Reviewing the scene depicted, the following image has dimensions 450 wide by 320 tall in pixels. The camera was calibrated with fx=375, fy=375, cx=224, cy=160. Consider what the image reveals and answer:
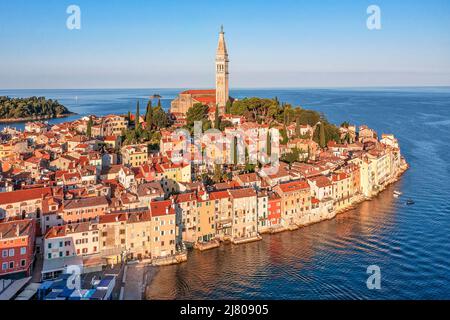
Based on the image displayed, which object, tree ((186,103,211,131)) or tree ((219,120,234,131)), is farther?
tree ((186,103,211,131))

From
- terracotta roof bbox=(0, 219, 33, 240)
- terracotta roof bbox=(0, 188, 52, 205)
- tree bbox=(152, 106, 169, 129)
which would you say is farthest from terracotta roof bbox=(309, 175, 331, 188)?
tree bbox=(152, 106, 169, 129)

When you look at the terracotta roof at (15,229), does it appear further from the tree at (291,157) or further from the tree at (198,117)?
the tree at (198,117)

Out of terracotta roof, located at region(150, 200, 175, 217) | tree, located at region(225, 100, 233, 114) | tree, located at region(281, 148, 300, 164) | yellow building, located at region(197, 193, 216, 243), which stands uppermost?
tree, located at region(225, 100, 233, 114)

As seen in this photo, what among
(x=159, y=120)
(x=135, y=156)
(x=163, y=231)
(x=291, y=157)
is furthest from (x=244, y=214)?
(x=159, y=120)

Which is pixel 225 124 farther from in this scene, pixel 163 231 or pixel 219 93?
pixel 163 231

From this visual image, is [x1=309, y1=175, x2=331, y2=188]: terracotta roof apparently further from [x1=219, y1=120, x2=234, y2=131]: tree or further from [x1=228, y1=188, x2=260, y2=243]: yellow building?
[x1=219, y1=120, x2=234, y2=131]: tree

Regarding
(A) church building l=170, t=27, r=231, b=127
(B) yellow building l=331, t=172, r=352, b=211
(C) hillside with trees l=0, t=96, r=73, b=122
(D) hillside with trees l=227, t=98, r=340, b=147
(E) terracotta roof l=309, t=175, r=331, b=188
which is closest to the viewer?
(E) terracotta roof l=309, t=175, r=331, b=188
